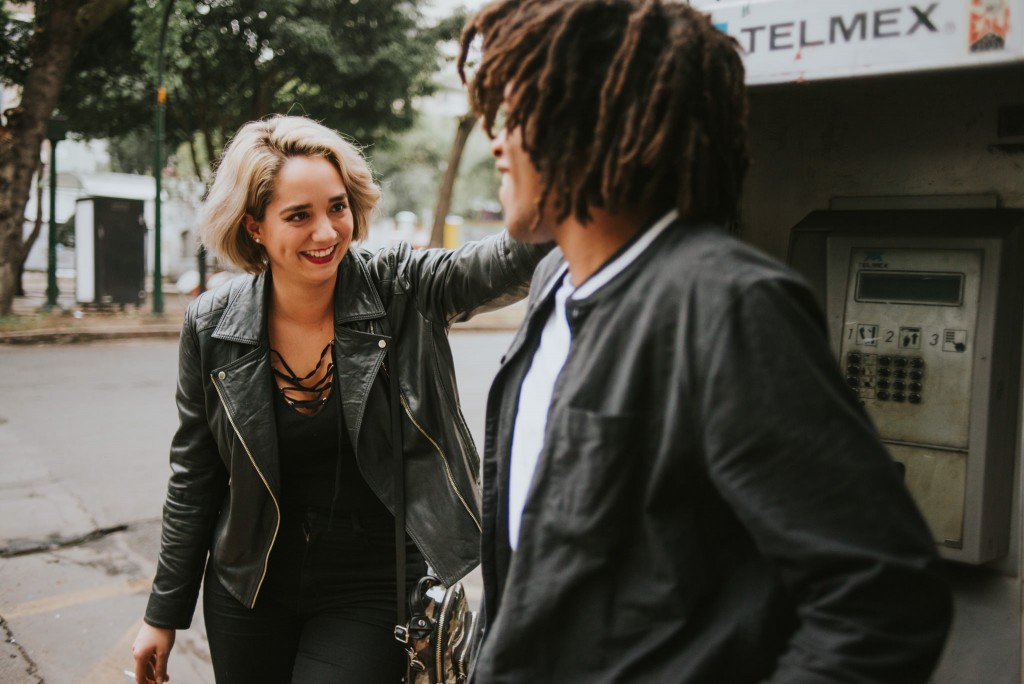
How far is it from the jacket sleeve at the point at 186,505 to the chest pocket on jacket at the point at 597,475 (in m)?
1.32

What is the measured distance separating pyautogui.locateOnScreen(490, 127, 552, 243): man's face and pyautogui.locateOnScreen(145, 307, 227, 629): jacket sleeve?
1164 mm

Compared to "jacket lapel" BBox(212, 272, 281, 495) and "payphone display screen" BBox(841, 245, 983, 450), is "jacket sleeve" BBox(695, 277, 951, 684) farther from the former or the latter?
"jacket lapel" BBox(212, 272, 281, 495)

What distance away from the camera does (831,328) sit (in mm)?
2154

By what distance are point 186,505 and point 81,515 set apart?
312 centimetres

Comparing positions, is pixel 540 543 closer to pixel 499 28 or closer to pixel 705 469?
pixel 705 469

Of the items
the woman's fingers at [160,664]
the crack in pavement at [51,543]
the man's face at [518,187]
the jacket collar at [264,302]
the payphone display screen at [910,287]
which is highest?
the man's face at [518,187]

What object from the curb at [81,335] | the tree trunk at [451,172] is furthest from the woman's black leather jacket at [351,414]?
the tree trunk at [451,172]

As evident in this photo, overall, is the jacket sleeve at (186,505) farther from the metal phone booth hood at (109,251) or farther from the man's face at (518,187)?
the metal phone booth hood at (109,251)

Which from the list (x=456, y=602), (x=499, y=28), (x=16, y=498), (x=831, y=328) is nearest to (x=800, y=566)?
(x=499, y=28)

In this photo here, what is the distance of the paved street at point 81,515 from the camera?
3.48 meters

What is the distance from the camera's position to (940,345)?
1980mm

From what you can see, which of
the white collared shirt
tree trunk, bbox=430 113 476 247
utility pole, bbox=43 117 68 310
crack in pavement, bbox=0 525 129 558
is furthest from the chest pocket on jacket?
tree trunk, bbox=430 113 476 247

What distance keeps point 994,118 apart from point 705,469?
4.63ft

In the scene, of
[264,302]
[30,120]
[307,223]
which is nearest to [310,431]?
[264,302]
